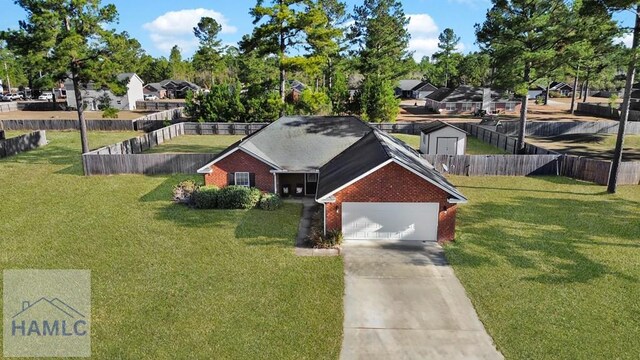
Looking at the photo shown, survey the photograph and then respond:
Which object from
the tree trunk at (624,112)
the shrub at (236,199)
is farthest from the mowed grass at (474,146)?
the shrub at (236,199)

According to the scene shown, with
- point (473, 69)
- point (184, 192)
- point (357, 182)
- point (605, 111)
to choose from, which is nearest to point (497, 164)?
point (357, 182)

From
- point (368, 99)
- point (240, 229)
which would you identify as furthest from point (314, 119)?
point (368, 99)

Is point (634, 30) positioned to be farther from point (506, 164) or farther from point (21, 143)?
point (21, 143)

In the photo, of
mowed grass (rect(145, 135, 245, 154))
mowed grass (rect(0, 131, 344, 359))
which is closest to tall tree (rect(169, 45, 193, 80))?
mowed grass (rect(145, 135, 245, 154))

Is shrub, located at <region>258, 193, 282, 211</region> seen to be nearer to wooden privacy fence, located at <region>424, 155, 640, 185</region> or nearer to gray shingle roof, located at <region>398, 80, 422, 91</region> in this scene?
wooden privacy fence, located at <region>424, 155, 640, 185</region>

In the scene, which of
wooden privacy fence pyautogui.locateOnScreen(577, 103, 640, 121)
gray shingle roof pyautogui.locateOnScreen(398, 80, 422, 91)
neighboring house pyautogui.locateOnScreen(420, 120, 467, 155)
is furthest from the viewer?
gray shingle roof pyautogui.locateOnScreen(398, 80, 422, 91)

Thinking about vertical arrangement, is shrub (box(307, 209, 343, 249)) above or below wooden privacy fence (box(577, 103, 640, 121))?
below

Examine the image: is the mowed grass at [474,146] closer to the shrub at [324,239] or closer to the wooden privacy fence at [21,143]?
the shrub at [324,239]
